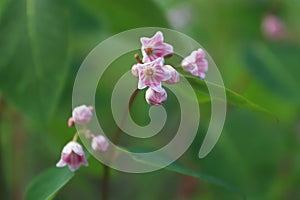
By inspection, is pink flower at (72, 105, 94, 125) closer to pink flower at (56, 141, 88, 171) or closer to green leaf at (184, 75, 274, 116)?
pink flower at (56, 141, 88, 171)

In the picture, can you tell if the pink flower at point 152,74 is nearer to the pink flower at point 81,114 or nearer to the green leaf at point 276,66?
the pink flower at point 81,114

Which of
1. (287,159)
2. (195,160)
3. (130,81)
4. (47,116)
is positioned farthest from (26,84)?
(287,159)

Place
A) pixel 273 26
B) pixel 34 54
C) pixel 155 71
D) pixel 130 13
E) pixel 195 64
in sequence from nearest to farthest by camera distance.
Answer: pixel 155 71, pixel 195 64, pixel 34 54, pixel 130 13, pixel 273 26

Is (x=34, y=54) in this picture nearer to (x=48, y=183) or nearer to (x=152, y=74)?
(x=48, y=183)

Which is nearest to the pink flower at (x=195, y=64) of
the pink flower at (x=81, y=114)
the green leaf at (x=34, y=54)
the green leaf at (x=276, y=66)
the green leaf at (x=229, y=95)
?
the green leaf at (x=229, y=95)

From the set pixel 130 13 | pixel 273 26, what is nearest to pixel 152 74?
pixel 130 13

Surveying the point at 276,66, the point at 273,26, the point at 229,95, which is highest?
the point at 273,26

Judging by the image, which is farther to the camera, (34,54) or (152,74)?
(34,54)
